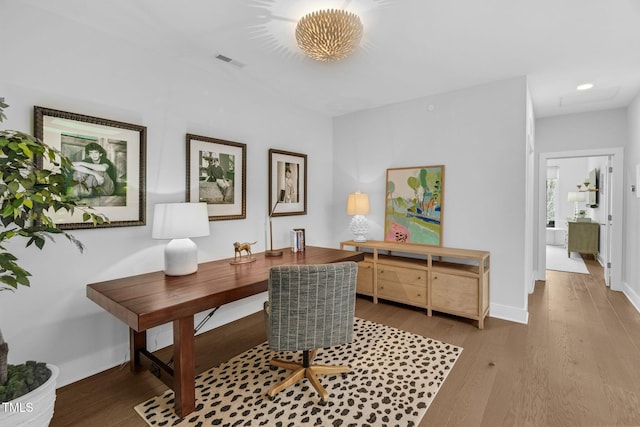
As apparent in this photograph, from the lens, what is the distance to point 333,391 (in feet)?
6.77

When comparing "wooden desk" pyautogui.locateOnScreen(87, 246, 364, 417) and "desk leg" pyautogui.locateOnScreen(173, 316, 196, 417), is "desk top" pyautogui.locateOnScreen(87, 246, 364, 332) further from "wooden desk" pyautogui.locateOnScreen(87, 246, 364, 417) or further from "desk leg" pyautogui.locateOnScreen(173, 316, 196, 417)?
"desk leg" pyautogui.locateOnScreen(173, 316, 196, 417)

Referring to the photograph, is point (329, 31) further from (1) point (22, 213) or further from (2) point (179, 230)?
(1) point (22, 213)

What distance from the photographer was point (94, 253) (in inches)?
88.9

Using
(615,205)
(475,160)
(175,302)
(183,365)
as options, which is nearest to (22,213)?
(175,302)

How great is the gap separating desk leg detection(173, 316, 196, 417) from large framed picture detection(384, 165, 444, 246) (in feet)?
9.13

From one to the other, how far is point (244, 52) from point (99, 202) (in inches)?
65.6

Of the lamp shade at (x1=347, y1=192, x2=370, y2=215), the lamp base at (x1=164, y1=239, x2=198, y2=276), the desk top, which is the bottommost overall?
the desk top

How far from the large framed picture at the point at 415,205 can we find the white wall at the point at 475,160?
91 millimetres

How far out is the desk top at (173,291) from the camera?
1.68m

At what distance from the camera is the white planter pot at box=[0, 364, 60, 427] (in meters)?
1.33

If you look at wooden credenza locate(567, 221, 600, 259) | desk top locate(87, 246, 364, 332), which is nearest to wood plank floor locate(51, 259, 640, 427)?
desk top locate(87, 246, 364, 332)

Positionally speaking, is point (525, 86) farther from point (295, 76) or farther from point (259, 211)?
point (259, 211)

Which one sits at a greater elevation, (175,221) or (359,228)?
(175,221)

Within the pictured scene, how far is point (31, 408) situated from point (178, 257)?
1110 millimetres
